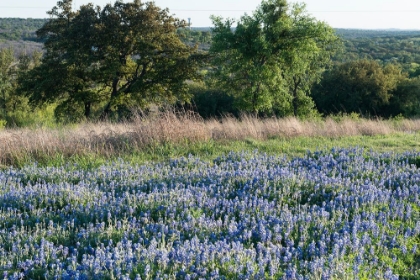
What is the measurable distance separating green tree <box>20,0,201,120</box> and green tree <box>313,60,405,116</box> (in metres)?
17.9

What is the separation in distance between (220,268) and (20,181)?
14.1ft

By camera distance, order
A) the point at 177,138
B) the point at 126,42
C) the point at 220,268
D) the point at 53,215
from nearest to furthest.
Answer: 1. the point at 220,268
2. the point at 53,215
3. the point at 177,138
4. the point at 126,42

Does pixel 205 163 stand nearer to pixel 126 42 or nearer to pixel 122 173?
pixel 122 173

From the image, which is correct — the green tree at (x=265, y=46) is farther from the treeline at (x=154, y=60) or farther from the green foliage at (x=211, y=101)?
the green foliage at (x=211, y=101)

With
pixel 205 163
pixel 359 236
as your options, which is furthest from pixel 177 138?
pixel 359 236

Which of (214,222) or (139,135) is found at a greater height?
(139,135)

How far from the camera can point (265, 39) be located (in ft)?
69.1

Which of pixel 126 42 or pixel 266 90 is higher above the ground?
pixel 126 42

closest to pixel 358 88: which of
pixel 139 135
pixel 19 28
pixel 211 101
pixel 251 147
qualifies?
pixel 211 101

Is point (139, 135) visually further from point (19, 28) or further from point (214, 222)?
point (19, 28)

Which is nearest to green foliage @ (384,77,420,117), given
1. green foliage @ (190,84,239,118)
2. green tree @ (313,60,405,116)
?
green tree @ (313,60,405,116)

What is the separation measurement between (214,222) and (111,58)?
70.9ft

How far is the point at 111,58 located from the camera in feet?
80.9

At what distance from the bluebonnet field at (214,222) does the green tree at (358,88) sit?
106 feet
